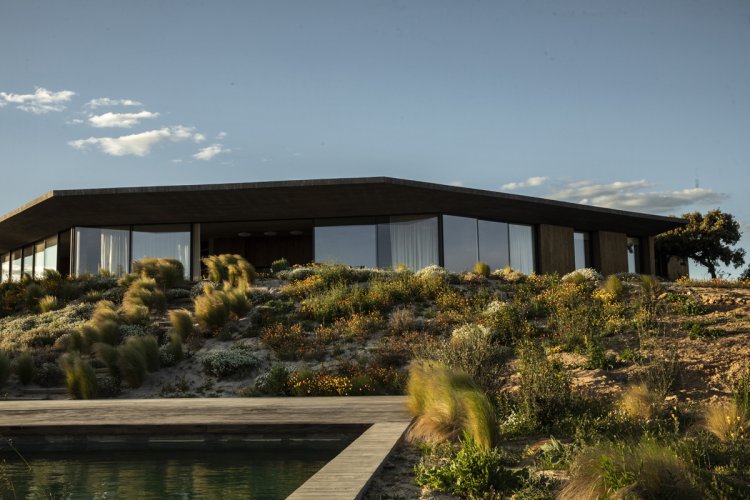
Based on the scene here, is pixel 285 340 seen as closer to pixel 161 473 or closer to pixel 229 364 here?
pixel 229 364

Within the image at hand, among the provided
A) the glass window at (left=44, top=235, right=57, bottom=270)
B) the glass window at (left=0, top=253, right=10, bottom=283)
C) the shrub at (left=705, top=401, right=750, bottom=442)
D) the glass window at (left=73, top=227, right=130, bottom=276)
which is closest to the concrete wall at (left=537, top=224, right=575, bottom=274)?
the glass window at (left=73, top=227, right=130, bottom=276)

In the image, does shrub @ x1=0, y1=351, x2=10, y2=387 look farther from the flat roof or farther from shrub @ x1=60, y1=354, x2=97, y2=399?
the flat roof

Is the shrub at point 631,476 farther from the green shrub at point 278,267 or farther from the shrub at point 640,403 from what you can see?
the green shrub at point 278,267

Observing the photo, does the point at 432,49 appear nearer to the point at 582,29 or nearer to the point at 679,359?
the point at 582,29

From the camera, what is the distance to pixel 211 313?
15422 mm

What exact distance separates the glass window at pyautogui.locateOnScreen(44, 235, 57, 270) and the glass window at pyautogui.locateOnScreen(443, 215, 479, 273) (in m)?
16.1

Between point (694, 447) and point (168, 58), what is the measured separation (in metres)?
12.6

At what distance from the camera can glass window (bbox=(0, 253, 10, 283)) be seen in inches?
1316

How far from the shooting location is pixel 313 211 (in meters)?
22.5

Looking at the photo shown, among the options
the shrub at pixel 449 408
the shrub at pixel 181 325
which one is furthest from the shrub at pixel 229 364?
the shrub at pixel 449 408

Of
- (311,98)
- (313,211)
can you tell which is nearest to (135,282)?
(313,211)

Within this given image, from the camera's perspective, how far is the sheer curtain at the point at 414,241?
2323cm

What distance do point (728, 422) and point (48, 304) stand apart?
17.7 m

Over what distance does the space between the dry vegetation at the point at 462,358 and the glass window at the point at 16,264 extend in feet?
37.3
